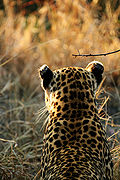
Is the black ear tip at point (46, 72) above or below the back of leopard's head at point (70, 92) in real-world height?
above

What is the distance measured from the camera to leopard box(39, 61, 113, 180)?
2582 mm

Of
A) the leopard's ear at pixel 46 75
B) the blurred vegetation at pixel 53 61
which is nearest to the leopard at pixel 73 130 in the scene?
the leopard's ear at pixel 46 75

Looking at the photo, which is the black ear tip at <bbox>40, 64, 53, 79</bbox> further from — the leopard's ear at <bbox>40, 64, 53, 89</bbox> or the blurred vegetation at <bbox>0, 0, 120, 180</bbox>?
the blurred vegetation at <bbox>0, 0, 120, 180</bbox>

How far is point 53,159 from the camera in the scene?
2.72 meters

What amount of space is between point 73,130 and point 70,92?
321mm

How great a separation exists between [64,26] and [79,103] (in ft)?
13.5

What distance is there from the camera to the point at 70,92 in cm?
296

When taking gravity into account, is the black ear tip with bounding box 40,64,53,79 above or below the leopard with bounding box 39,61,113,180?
above

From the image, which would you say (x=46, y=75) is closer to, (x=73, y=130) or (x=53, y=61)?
(x=73, y=130)

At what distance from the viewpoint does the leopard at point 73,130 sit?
2.58 metres

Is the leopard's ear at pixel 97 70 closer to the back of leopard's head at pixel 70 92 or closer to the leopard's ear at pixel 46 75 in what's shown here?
the back of leopard's head at pixel 70 92

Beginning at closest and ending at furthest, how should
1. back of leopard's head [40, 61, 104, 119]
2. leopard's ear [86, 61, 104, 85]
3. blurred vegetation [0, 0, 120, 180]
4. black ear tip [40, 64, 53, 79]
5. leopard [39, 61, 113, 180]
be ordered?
leopard [39, 61, 113, 180], back of leopard's head [40, 61, 104, 119], black ear tip [40, 64, 53, 79], leopard's ear [86, 61, 104, 85], blurred vegetation [0, 0, 120, 180]

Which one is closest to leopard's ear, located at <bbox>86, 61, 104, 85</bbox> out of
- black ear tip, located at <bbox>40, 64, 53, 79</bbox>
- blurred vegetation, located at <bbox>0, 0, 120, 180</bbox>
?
black ear tip, located at <bbox>40, 64, 53, 79</bbox>

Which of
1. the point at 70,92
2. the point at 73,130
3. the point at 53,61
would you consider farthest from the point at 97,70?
the point at 53,61
